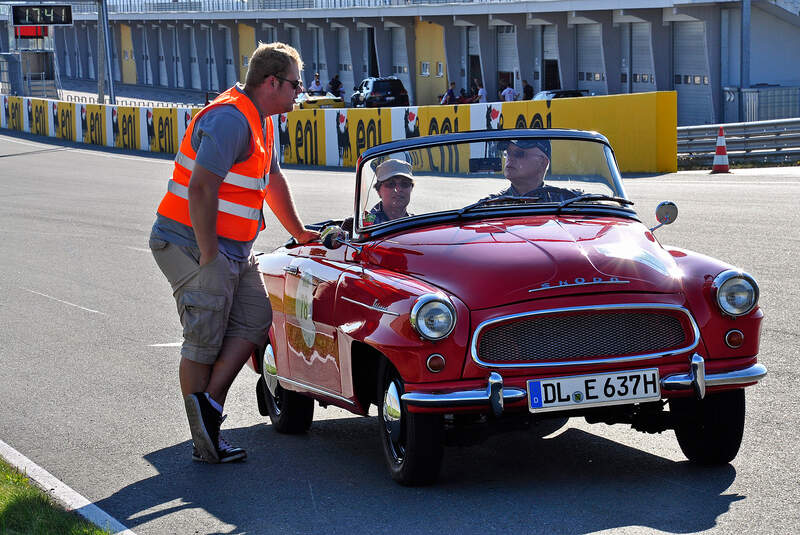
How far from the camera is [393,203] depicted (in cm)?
666

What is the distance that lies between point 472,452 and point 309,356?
0.95m

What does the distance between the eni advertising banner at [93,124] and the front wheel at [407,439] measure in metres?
38.2

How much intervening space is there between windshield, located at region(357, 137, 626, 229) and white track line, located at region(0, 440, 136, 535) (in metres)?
2.02

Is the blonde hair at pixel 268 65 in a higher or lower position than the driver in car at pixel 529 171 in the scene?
higher

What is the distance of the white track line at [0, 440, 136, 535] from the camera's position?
5295mm

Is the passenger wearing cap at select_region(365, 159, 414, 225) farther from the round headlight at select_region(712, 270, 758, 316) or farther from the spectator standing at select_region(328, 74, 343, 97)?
the spectator standing at select_region(328, 74, 343, 97)

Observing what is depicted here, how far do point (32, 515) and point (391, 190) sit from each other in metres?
2.49

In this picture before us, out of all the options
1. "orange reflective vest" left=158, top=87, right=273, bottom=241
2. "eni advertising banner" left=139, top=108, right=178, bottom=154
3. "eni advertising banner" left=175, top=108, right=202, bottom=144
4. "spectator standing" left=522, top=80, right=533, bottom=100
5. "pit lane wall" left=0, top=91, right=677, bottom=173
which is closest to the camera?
"orange reflective vest" left=158, top=87, right=273, bottom=241

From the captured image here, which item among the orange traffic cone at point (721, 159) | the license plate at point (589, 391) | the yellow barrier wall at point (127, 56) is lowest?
the orange traffic cone at point (721, 159)

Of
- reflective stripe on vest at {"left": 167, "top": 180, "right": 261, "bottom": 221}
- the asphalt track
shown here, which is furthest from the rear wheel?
reflective stripe on vest at {"left": 167, "top": 180, "right": 261, "bottom": 221}

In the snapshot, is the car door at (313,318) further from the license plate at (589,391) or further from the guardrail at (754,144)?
the guardrail at (754,144)

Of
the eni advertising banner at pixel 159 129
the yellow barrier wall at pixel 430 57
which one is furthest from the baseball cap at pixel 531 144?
the yellow barrier wall at pixel 430 57

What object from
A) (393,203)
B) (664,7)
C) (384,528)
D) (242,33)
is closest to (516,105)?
(664,7)

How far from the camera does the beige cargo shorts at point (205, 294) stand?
605cm
